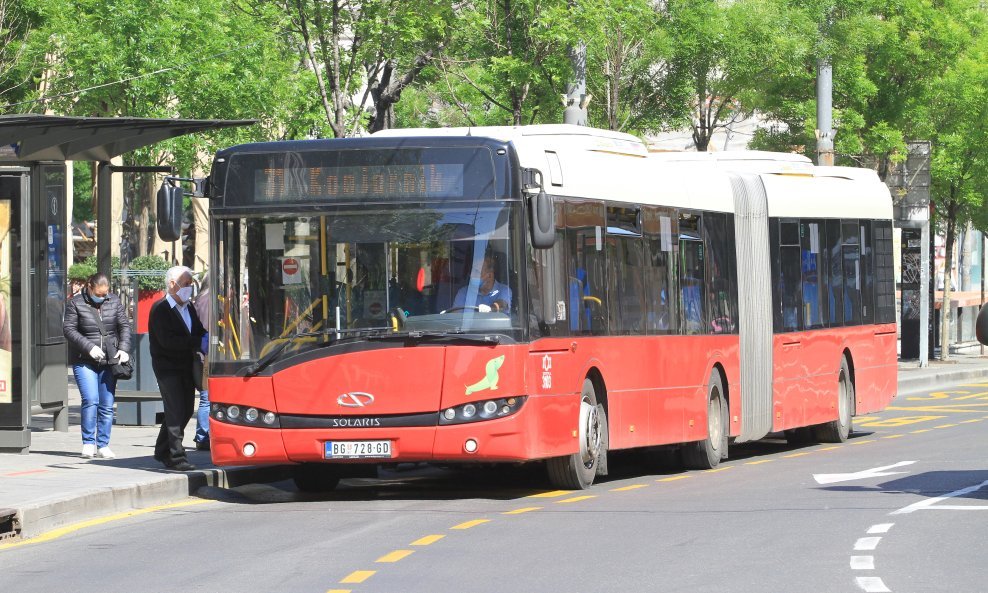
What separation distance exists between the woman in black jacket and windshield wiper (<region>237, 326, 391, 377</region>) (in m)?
3.35

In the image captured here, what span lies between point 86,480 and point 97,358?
2512 millimetres

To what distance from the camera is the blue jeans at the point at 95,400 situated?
17344 millimetres

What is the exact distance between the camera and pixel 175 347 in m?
16.4

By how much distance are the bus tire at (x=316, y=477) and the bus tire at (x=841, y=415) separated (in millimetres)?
Answer: 8377

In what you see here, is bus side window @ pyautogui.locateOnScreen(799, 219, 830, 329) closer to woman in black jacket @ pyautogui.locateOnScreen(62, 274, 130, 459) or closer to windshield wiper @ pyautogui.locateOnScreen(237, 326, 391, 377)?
woman in black jacket @ pyautogui.locateOnScreen(62, 274, 130, 459)

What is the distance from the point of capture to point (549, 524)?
12.6 meters

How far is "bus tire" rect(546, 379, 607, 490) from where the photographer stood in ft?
50.3

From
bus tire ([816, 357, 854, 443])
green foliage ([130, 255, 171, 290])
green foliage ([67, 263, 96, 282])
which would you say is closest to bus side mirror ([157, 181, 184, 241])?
bus tire ([816, 357, 854, 443])

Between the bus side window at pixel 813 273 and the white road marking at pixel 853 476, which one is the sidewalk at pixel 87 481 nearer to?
the white road marking at pixel 853 476

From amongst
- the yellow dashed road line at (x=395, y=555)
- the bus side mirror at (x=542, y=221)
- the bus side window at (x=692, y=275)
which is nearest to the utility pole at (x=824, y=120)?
the bus side window at (x=692, y=275)

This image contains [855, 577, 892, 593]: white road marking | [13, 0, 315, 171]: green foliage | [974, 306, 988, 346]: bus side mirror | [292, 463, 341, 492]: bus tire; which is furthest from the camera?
[13, 0, 315, 171]: green foliage

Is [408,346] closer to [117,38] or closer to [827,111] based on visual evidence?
[827,111]

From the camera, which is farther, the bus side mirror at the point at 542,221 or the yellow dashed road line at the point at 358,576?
the bus side mirror at the point at 542,221

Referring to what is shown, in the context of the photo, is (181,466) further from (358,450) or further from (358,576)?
(358,576)
